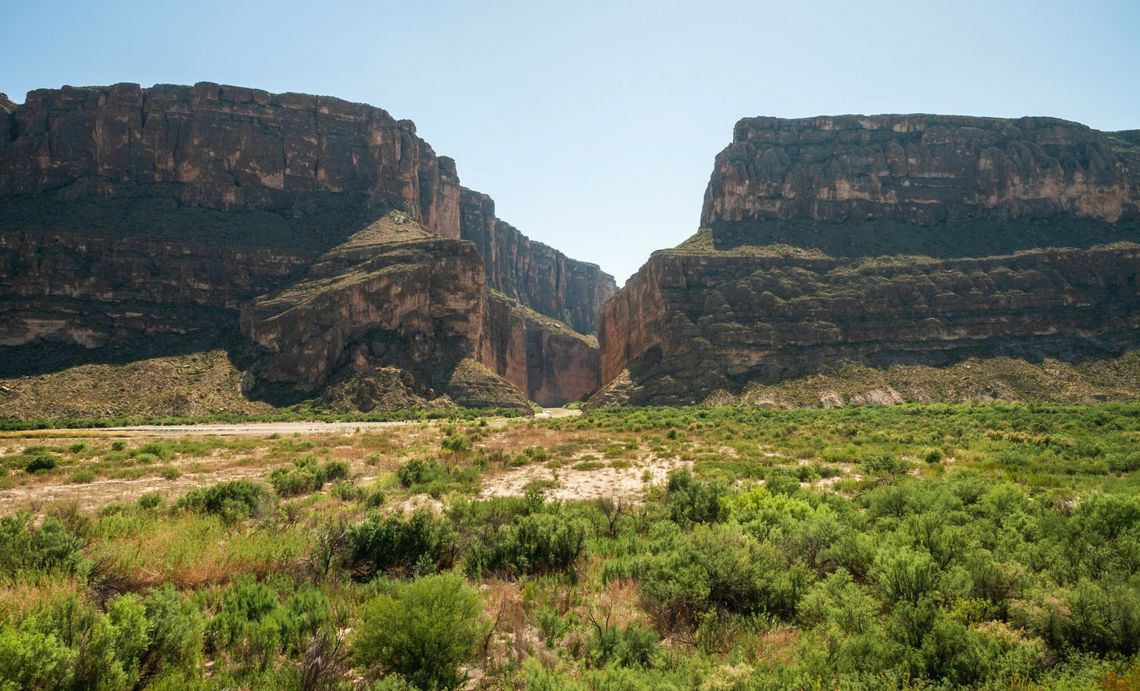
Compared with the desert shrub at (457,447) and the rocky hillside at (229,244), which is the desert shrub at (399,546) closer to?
the desert shrub at (457,447)

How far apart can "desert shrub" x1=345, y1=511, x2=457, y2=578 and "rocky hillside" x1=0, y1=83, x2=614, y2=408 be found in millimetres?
56204

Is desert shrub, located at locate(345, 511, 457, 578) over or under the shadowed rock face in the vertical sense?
under

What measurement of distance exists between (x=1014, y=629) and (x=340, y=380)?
6572 centimetres

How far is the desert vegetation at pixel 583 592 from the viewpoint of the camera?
478 cm

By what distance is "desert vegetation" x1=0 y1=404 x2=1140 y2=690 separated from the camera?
478cm

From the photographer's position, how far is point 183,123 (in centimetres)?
7988

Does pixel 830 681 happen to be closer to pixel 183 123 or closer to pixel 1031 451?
pixel 1031 451

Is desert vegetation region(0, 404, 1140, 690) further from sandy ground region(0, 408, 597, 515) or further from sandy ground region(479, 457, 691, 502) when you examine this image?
sandy ground region(479, 457, 691, 502)

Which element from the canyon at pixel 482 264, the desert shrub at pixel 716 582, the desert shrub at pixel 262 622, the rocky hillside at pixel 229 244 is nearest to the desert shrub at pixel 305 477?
the desert shrub at pixel 262 622

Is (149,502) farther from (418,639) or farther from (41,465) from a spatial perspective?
(418,639)

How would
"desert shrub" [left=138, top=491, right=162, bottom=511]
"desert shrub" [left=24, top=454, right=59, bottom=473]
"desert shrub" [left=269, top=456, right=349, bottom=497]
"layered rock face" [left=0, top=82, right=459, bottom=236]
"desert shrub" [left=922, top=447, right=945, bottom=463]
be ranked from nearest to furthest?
"desert shrub" [left=138, top=491, right=162, bottom=511], "desert shrub" [left=269, top=456, right=349, bottom=497], "desert shrub" [left=24, top=454, right=59, bottom=473], "desert shrub" [left=922, top=447, right=945, bottom=463], "layered rock face" [left=0, top=82, right=459, bottom=236]

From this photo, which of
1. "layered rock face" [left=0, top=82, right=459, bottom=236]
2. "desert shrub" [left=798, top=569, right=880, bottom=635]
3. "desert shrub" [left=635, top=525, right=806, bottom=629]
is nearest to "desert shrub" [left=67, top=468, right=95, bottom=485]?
"desert shrub" [left=635, top=525, right=806, bottom=629]

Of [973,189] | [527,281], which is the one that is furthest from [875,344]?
[527,281]

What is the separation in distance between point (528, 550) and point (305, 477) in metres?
9.97
